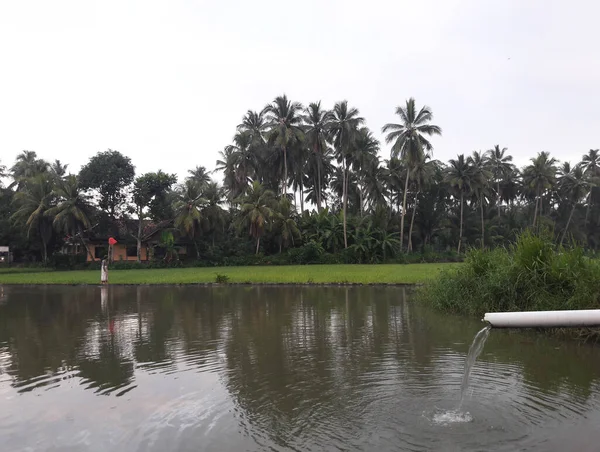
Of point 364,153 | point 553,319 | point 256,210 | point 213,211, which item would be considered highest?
point 364,153

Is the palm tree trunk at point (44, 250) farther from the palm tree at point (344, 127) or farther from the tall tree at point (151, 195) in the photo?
the palm tree at point (344, 127)

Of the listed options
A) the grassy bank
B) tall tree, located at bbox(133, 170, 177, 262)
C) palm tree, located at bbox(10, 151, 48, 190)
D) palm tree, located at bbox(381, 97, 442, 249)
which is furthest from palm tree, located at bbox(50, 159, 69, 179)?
the grassy bank

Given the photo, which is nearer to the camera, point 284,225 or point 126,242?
point 284,225

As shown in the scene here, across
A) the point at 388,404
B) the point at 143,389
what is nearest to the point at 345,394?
the point at 388,404

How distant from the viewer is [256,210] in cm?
4138

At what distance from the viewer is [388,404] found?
6.31m

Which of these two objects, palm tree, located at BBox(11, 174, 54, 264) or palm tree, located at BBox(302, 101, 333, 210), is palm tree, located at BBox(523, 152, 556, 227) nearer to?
palm tree, located at BBox(302, 101, 333, 210)

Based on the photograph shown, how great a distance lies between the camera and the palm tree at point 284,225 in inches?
1716

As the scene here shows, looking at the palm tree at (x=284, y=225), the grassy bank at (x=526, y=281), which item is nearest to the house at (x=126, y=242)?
the palm tree at (x=284, y=225)

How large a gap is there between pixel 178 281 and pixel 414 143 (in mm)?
26955

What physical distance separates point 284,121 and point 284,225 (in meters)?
10.0

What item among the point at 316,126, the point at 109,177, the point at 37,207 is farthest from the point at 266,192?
the point at 37,207

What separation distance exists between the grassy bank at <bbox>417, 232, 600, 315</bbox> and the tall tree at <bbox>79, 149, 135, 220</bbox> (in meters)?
37.0

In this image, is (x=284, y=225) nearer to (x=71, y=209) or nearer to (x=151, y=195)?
(x=151, y=195)
